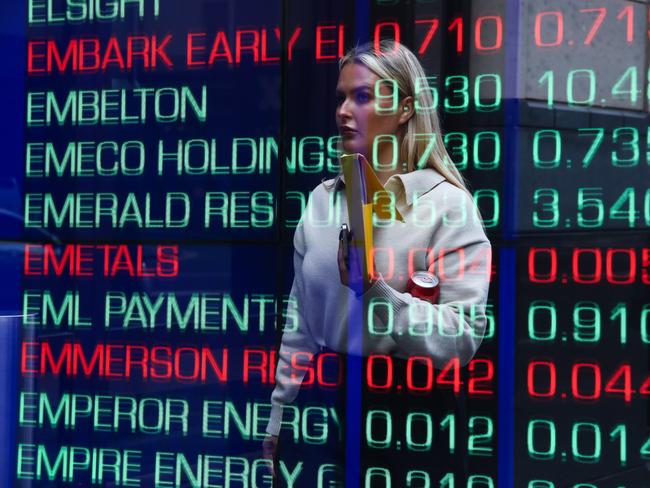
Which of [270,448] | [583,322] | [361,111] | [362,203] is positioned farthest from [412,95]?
[270,448]

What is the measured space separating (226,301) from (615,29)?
1.70 m

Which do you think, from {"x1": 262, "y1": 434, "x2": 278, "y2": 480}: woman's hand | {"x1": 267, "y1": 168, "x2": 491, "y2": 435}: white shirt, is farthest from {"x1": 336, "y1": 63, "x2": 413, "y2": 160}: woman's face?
{"x1": 262, "y1": 434, "x2": 278, "y2": 480}: woman's hand

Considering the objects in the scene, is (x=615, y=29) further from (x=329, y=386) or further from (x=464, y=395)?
(x=329, y=386)

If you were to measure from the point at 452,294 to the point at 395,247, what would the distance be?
258 mm

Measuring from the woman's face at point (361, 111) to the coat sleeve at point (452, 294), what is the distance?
1.12ft

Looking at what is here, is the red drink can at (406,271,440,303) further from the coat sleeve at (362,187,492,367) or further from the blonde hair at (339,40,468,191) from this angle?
the blonde hair at (339,40,468,191)

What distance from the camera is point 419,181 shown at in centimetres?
348

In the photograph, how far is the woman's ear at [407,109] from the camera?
3.50 m

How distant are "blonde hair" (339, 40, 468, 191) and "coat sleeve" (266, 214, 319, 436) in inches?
20.1

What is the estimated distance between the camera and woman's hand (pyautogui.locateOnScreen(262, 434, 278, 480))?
3703mm

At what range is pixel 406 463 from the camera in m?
3.55

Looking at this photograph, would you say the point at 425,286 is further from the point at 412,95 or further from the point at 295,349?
the point at 412,95

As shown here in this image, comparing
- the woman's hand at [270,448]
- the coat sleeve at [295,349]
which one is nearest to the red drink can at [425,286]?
the coat sleeve at [295,349]

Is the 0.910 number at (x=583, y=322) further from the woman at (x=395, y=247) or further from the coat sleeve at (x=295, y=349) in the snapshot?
the coat sleeve at (x=295, y=349)
